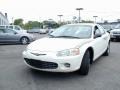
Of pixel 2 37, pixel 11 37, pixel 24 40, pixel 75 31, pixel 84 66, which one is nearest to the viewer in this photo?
pixel 84 66

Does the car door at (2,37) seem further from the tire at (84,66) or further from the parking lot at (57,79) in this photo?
the tire at (84,66)

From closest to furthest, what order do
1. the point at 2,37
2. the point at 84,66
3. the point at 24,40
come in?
1. the point at 84,66
2. the point at 2,37
3. the point at 24,40

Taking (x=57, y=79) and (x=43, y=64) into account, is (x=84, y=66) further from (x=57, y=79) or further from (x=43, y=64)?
(x=43, y=64)

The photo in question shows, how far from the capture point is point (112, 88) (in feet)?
15.2

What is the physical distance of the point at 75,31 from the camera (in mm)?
6645

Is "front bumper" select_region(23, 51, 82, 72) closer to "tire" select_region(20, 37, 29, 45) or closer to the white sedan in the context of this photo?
the white sedan

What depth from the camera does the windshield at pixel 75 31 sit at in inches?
251

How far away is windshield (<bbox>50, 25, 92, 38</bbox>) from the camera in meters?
6.39

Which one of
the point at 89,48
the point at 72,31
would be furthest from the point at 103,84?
the point at 72,31

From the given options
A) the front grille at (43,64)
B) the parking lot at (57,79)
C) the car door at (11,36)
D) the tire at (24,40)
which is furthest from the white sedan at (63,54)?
the tire at (24,40)

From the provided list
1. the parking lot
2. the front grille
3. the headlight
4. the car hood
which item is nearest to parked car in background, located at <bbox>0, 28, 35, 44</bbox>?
the parking lot

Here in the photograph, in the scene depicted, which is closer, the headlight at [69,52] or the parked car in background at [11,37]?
the headlight at [69,52]

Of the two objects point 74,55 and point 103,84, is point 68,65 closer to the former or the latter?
point 74,55

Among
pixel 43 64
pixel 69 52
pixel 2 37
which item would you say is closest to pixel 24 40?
pixel 2 37
